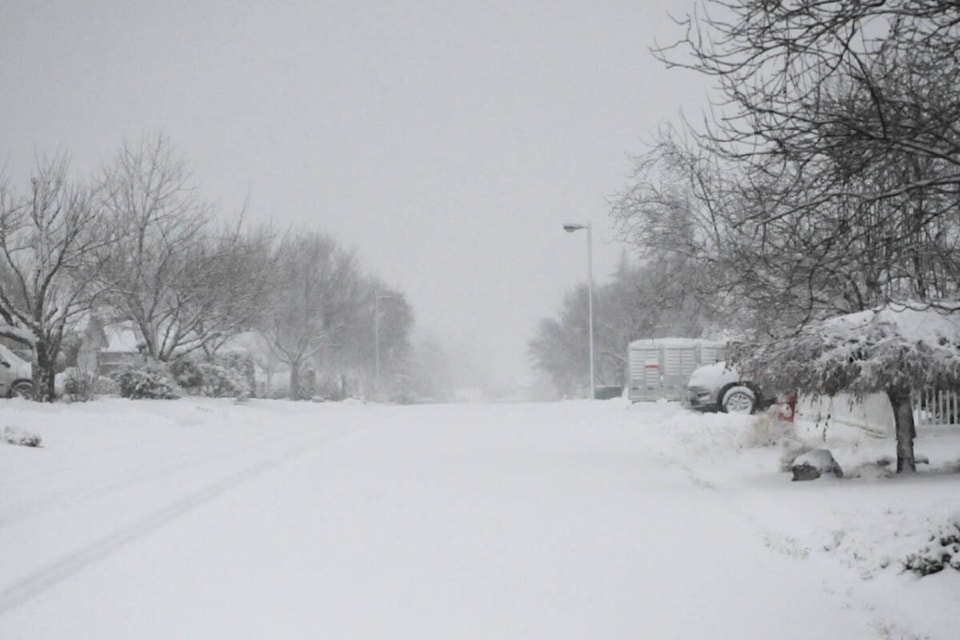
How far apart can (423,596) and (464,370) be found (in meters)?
183

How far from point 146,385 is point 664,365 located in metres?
18.0

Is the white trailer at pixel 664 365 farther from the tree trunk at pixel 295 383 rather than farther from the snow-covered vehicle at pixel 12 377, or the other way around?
the snow-covered vehicle at pixel 12 377

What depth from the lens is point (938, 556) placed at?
6.07m

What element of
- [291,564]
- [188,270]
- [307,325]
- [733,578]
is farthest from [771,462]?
[307,325]

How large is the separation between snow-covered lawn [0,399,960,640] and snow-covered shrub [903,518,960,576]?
0.11 meters

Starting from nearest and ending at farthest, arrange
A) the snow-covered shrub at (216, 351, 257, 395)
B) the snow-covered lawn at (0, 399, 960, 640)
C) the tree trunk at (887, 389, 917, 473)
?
the snow-covered lawn at (0, 399, 960, 640), the tree trunk at (887, 389, 917, 473), the snow-covered shrub at (216, 351, 257, 395)

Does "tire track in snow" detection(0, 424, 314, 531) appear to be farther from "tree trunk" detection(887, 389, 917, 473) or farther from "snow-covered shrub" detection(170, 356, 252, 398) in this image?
"snow-covered shrub" detection(170, 356, 252, 398)

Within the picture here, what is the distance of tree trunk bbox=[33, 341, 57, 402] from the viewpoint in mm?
22922

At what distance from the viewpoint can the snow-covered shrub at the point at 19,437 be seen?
1408 cm

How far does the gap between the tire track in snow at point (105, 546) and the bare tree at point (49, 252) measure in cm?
1294

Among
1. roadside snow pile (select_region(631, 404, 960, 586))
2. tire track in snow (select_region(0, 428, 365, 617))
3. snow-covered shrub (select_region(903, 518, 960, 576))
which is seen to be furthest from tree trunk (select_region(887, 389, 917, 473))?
tire track in snow (select_region(0, 428, 365, 617))

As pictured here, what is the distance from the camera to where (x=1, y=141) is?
30172 mm

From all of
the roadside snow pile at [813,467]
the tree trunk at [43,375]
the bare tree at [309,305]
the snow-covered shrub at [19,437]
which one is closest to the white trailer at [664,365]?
the bare tree at [309,305]

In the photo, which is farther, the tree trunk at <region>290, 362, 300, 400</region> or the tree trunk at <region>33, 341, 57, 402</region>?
the tree trunk at <region>290, 362, 300, 400</region>
